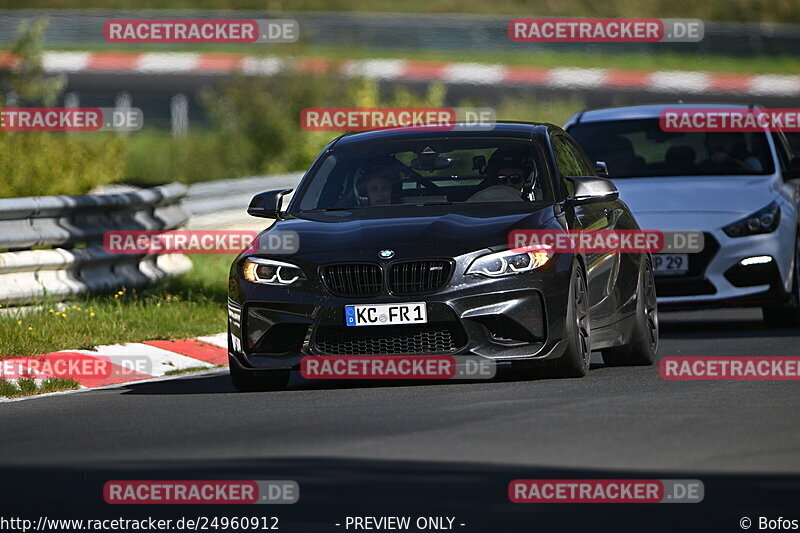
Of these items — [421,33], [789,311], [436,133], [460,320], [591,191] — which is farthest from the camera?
[421,33]

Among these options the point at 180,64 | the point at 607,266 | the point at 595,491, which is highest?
the point at 180,64

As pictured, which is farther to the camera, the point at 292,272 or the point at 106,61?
the point at 106,61

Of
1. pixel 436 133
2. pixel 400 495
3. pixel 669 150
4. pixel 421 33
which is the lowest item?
pixel 400 495

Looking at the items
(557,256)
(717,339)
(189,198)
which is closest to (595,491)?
(557,256)

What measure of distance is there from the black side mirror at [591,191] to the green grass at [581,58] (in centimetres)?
2715

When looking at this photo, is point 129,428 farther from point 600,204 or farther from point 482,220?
point 600,204

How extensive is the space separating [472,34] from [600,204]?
31951 millimetres

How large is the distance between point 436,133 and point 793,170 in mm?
4545

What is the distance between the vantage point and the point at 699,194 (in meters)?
15.0

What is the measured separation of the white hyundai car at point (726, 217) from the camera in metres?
14.7

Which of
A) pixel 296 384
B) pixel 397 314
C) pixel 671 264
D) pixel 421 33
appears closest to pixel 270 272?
pixel 397 314

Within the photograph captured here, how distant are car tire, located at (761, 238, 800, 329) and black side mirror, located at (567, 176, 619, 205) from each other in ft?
13.4

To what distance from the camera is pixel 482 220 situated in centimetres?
1081

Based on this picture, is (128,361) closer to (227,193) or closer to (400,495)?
(400,495)
